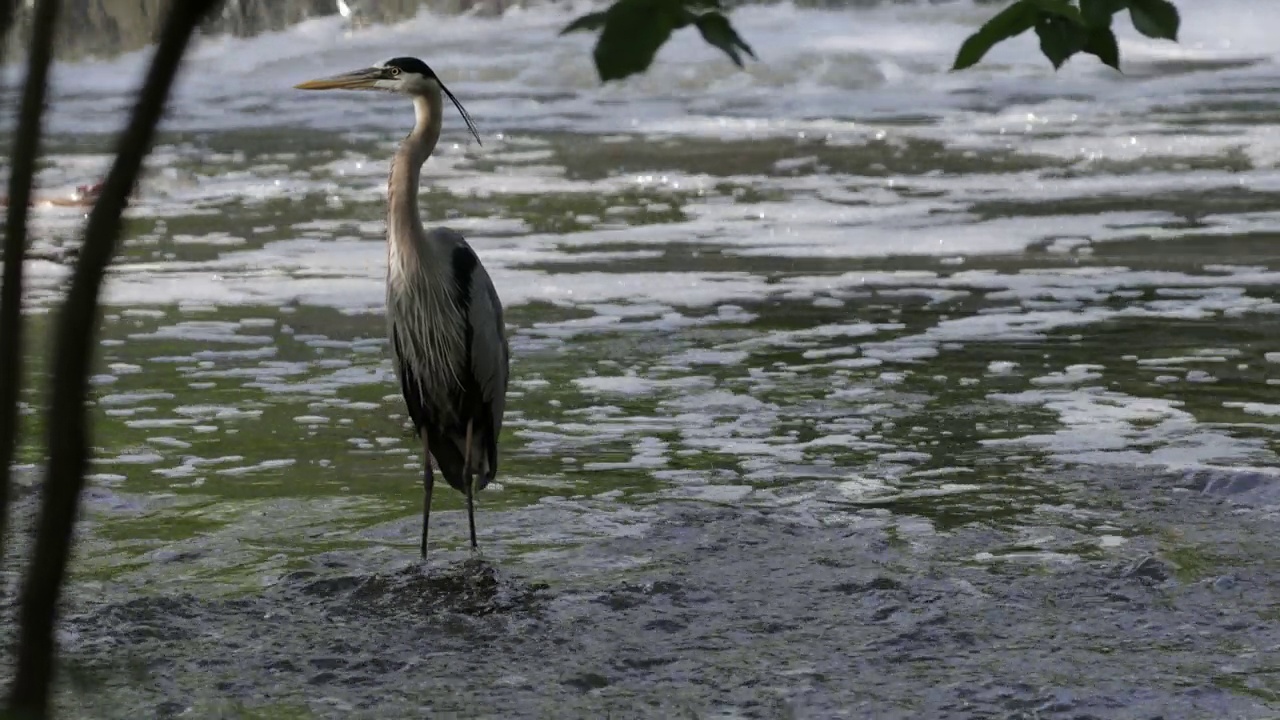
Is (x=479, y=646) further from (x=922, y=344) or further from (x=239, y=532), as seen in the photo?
(x=922, y=344)

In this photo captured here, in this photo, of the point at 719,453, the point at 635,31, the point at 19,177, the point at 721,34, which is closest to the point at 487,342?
the point at 719,453

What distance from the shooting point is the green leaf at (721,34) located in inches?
82.6

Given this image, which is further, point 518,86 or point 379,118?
point 518,86

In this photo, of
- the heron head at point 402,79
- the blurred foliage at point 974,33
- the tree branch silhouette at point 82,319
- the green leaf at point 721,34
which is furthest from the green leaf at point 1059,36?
the heron head at point 402,79

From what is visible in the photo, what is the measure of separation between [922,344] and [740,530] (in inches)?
140

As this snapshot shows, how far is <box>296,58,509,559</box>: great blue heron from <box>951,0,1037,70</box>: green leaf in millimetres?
3856

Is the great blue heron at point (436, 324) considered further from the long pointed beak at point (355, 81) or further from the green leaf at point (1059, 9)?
the green leaf at point (1059, 9)

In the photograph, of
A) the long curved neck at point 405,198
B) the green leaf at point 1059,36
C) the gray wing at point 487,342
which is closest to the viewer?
the green leaf at point 1059,36

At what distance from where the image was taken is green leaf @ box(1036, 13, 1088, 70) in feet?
8.21

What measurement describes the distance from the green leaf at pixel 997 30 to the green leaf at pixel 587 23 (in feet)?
2.07

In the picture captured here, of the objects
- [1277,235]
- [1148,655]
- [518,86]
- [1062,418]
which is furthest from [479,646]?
[518,86]

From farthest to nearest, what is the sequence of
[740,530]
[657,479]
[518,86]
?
[518,86], [657,479], [740,530]

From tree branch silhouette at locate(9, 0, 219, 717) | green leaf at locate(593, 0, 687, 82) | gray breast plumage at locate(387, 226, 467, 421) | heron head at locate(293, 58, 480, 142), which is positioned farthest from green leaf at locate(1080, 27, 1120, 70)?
heron head at locate(293, 58, 480, 142)

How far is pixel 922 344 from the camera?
31.8ft
